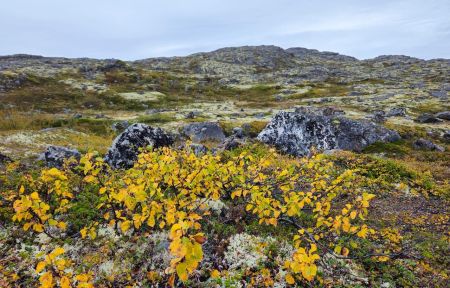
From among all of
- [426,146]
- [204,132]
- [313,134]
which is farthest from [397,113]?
[204,132]

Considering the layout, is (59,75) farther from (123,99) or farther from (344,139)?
(344,139)

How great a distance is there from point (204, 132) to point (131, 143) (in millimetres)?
17091

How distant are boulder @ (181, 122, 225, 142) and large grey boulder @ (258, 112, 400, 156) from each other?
6.20 metres

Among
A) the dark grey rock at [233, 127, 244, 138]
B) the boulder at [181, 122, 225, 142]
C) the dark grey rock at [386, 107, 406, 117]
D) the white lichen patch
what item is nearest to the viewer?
the dark grey rock at [233, 127, 244, 138]

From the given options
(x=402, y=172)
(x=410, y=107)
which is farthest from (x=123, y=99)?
(x=402, y=172)

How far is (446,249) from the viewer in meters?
11.9

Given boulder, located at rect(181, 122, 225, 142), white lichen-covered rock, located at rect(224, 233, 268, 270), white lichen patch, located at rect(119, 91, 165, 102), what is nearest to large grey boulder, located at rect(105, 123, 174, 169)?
white lichen-covered rock, located at rect(224, 233, 268, 270)

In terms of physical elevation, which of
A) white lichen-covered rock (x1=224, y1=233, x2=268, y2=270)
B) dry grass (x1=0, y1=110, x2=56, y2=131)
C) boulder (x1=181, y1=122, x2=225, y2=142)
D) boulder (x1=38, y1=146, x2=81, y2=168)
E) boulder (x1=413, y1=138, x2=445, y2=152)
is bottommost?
boulder (x1=413, y1=138, x2=445, y2=152)

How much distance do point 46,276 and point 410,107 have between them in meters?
72.0

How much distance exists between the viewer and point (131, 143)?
2155 cm

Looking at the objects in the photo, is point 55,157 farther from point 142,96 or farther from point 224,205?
point 142,96

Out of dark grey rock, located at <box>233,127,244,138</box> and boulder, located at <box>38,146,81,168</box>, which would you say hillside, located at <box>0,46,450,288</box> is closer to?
boulder, located at <box>38,146,81,168</box>

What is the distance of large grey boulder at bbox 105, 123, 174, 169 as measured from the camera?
20344 mm

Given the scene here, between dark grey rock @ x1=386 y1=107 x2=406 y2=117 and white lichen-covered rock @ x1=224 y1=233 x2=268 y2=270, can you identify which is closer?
white lichen-covered rock @ x1=224 y1=233 x2=268 y2=270
